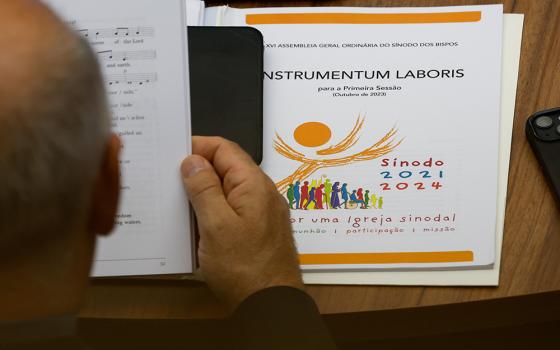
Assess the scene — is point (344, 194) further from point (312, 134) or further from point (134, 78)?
point (134, 78)

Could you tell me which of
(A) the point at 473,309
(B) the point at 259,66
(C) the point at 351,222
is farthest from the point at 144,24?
(A) the point at 473,309

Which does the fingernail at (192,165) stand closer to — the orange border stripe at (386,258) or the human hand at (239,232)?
the human hand at (239,232)

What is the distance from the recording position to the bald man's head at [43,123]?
0.35 metres

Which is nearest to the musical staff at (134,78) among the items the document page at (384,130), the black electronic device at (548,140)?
the document page at (384,130)

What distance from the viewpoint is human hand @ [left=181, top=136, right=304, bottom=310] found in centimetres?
66

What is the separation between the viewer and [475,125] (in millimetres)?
762

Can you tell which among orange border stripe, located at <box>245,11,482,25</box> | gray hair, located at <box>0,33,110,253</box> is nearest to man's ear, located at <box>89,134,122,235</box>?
gray hair, located at <box>0,33,110,253</box>

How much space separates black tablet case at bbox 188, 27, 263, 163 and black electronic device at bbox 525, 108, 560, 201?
0.29 meters

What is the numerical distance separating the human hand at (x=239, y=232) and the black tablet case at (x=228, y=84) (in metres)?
0.08

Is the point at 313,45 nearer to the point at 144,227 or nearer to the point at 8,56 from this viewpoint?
the point at 144,227

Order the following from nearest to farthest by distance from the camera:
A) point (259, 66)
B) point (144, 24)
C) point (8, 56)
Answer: point (8, 56)
point (144, 24)
point (259, 66)

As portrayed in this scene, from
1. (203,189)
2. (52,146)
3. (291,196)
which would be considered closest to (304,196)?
(291,196)

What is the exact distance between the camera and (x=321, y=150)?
0.75m

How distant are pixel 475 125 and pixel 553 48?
14 cm
